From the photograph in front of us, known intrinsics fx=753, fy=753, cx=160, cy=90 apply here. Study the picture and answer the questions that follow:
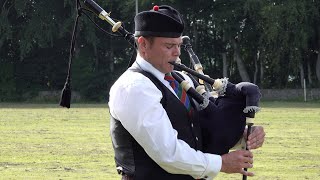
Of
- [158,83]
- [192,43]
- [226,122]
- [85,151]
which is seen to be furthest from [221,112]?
[192,43]

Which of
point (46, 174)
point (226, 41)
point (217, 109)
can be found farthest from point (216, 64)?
point (217, 109)

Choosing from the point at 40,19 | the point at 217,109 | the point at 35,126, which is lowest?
the point at 35,126

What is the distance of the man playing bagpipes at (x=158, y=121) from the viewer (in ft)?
11.2

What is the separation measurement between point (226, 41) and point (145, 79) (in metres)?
42.2

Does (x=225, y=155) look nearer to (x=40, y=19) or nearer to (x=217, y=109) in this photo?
(x=217, y=109)

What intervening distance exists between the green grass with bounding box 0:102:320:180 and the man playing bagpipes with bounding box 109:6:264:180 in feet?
20.0

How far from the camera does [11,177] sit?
9.77 metres

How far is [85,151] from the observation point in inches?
514

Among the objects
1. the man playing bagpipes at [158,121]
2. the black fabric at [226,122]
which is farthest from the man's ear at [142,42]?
the black fabric at [226,122]

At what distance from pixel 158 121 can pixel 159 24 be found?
51 centimetres

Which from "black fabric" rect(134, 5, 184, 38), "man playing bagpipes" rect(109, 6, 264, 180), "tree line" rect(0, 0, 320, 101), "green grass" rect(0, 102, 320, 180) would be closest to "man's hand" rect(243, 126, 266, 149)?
"man playing bagpipes" rect(109, 6, 264, 180)

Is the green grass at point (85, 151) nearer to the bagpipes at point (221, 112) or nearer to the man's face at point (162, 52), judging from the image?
the bagpipes at point (221, 112)

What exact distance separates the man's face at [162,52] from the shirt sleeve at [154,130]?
12 cm

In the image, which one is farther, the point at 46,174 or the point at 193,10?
the point at 193,10
